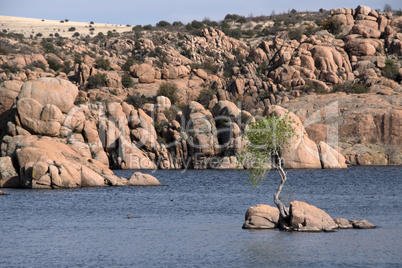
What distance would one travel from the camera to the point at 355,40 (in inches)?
5310

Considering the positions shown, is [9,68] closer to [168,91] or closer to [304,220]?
[168,91]

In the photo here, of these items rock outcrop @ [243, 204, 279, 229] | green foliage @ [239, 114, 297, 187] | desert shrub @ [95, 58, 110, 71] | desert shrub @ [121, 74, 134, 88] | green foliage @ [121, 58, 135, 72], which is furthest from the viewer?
green foliage @ [121, 58, 135, 72]

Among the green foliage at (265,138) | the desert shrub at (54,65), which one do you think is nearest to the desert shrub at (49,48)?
the desert shrub at (54,65)

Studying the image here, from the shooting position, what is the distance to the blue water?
1214 inches

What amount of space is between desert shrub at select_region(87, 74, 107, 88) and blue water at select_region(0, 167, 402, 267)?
206 ft

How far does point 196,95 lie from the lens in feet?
447

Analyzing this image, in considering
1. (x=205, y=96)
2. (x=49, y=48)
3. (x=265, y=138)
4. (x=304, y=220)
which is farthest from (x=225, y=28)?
(x=304, y=220)

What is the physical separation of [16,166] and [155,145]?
35194 mm

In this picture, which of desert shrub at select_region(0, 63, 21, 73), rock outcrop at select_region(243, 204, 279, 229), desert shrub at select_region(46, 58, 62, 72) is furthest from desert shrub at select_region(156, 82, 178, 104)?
rock outcrop at select_region(243, 204, 279, 229)

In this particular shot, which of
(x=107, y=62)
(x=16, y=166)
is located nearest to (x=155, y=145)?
(x=16, y=166)

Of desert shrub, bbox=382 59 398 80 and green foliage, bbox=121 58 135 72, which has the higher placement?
green foliage, bbox=121 58 135 72

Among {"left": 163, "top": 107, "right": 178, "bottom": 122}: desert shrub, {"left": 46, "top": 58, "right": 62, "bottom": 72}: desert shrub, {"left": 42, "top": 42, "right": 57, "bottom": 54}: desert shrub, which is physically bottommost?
{"left": 163, "top": 107, "right": 178, "bottom": 122}: desert shrub

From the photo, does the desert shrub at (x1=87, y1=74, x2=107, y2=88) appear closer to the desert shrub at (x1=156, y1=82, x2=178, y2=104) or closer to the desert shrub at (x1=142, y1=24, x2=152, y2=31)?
the desert shrub at (x1=156, y1=82, x2=178, y2=104)

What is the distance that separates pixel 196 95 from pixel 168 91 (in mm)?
8974
